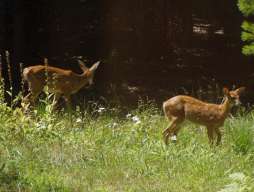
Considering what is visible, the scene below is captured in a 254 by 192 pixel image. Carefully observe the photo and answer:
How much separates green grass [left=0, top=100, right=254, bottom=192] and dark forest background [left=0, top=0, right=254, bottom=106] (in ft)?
17.4

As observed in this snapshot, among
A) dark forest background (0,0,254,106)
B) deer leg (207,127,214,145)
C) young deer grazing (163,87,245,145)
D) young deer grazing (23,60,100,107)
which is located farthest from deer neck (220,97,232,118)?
dark forest background (0,0,254,106)

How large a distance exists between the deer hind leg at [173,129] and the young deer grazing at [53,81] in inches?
103

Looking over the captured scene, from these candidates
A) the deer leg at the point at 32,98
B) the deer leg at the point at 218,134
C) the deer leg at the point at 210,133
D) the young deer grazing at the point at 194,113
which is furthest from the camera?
the deer leg at the point at 32,98

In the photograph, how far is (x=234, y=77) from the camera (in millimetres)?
16562

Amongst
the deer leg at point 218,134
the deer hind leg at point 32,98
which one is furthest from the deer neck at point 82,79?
the deer leg at point 218,134

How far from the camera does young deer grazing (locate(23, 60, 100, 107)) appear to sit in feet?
37.4

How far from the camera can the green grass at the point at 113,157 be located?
668 cm

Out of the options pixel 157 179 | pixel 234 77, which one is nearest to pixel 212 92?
pixel 234 77

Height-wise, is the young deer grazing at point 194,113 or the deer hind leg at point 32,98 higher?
the young deer grazing at point 194,113

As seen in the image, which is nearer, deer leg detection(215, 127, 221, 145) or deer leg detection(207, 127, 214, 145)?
Result: deer leg detection(215, 127, 221, 145)

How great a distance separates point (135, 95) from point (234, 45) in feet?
17.5

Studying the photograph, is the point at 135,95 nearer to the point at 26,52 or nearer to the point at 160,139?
the point at 26,52

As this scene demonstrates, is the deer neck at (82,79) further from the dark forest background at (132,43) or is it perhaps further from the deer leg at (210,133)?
the deer leg at (210,133)

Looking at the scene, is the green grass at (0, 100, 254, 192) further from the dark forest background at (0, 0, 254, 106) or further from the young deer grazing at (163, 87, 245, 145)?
the dark forest background at (0, 0, 254, 106)
